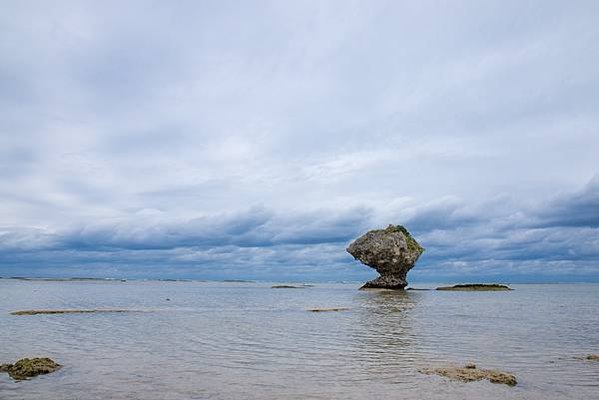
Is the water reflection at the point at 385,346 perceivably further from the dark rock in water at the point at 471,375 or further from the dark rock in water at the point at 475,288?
the dark rock in water at the point at 475,288

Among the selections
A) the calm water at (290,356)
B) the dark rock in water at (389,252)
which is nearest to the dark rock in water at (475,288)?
the dark rock in water at (389,252)

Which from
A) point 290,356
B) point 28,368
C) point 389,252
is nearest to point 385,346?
point 290,356

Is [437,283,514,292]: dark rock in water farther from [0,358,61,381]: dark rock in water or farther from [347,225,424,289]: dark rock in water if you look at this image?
[0,358,61,381]: dark rock in water

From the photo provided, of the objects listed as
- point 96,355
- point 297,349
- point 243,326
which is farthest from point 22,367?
point 243,326

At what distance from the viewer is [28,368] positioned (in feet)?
55.0

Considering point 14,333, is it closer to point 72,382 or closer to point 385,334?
point 72,382

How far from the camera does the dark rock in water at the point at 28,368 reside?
642 inches

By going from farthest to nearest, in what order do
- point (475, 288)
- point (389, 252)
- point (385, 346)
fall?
1. point (475, 288)
2. point (389, 252)
3. point (385, 346)

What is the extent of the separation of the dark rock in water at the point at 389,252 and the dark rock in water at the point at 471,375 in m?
76.2

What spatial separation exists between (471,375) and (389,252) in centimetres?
7754

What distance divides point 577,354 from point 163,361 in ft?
62.8

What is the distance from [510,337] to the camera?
29.3 m

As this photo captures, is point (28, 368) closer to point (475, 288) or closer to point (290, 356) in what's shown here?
point (290, 356)

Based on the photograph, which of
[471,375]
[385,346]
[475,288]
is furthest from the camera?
[475,288]
